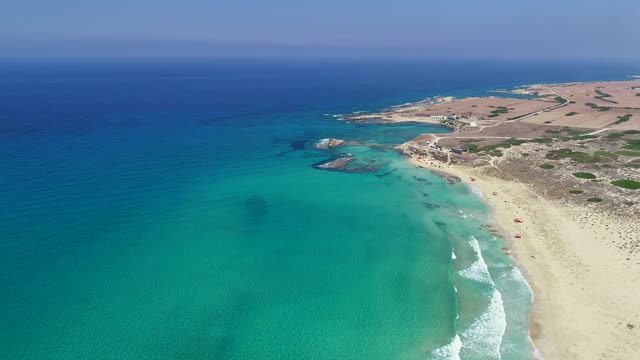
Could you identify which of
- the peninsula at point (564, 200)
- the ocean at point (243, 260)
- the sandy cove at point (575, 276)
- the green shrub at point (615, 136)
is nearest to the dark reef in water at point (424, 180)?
the ocean at point (243, 260)

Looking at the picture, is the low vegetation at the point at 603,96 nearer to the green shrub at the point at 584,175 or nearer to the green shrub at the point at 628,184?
the green shrub at the point at 584,175

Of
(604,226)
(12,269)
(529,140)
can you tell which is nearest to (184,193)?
(12,269)

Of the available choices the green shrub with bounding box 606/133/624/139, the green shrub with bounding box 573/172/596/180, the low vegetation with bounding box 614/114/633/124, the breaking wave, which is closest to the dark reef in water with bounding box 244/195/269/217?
the breaking wave

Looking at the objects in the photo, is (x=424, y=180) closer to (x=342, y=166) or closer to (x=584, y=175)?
(x=342, y=166)

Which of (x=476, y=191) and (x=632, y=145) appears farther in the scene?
(x=632, y=145)

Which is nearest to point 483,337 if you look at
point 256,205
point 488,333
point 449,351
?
point 488,333

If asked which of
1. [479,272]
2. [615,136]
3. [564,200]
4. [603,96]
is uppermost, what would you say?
[603,96]

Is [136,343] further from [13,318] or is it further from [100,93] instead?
[100,93]
